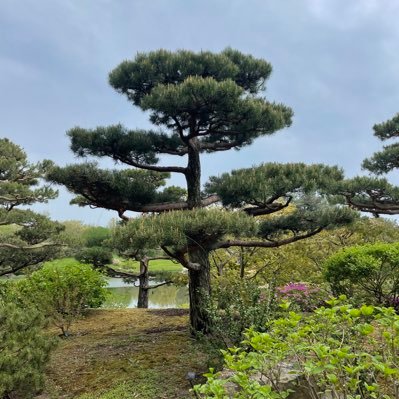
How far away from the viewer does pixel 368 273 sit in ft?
19.0

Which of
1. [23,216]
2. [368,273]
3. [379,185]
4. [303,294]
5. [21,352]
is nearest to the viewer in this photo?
[21,352]

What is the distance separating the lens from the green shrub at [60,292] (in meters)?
6.10

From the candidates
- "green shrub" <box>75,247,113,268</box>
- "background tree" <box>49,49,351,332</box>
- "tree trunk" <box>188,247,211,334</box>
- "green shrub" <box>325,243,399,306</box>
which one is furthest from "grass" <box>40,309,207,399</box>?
"green shrub" <box>75,247,113,268</box>

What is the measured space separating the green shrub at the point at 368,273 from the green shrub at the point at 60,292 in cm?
396

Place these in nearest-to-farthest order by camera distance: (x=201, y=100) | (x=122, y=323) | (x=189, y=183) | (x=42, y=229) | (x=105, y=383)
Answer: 1. (x=105, y=383)
2. (x=201, y=100)
3. (x=189, y=183)
4. (x=122, y=323)
5. (x=42, y=229)

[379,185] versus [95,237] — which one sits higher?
[379,185]

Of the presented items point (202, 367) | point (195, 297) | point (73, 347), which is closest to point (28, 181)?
point (73, 347)

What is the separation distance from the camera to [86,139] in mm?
5133

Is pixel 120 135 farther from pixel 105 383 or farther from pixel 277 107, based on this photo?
pixel 105 383

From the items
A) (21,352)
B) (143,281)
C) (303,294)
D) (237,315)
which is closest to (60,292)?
(21,352)

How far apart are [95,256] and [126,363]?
208 inches

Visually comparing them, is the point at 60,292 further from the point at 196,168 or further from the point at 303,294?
the point at 303,294

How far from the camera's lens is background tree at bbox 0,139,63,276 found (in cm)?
883

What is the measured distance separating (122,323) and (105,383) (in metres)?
2.86
